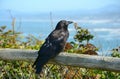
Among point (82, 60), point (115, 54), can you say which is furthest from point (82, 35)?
point (82, 60)

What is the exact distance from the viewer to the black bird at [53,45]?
5.25 metres

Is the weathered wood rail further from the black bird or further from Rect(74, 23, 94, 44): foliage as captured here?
Rect(74, 23, 94, 44): foliage

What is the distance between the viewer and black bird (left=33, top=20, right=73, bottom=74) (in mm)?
5250

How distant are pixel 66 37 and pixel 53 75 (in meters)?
0.51

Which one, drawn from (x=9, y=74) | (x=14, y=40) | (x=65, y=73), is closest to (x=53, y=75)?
(x=65, y=73)

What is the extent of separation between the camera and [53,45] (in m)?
5.50

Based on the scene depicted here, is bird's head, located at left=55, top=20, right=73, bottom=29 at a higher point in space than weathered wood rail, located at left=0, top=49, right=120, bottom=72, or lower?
higher

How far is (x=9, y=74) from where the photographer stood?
6.31 m

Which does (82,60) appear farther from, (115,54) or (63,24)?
(115,54)

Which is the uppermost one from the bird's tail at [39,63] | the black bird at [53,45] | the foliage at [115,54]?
the black bird at [53,45]

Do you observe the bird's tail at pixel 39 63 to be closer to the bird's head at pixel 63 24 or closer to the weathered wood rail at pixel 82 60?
the weathered wood rail at pixel 82 60

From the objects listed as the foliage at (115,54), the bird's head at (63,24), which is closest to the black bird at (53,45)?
the bird's head at (63,24)

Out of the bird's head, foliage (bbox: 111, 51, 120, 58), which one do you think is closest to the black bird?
the bird's head

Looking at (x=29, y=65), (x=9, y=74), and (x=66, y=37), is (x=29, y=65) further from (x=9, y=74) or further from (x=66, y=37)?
(x=66, y=37)
